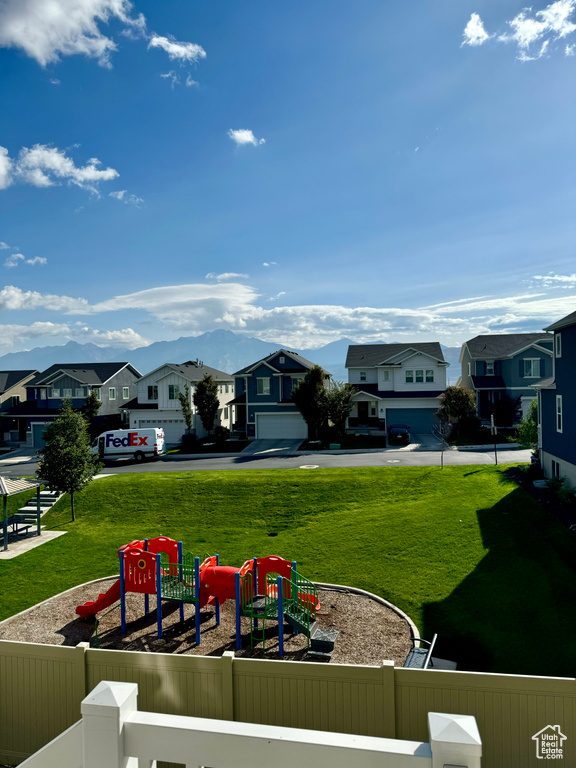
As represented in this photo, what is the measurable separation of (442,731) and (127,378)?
202 feet

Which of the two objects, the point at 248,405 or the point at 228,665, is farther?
the point at 248,405

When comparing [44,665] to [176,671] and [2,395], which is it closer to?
[176,671]

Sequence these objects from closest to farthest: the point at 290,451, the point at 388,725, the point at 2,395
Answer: the point at 388,725 → the point at 290,451 → the point at 2,395

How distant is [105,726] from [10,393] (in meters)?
62.8

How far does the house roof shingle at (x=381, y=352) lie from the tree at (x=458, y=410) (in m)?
A: 7.46

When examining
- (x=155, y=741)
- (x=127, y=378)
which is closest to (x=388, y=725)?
(x=155, y=741)

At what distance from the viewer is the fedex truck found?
137ft

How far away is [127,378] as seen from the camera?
61094 mm

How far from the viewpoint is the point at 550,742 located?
652 cm

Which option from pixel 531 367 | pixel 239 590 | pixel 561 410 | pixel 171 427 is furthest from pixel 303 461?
pixel 531 367

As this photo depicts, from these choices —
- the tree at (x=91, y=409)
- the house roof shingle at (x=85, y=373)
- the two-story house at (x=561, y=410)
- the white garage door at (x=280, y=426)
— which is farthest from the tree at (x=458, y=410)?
the house roof shingle at (x=85, y=373)

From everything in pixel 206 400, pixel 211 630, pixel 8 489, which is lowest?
pixel 211 630

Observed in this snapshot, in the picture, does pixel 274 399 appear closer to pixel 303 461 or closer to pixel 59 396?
pixel 303 461

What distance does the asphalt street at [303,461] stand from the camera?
1355 inches
